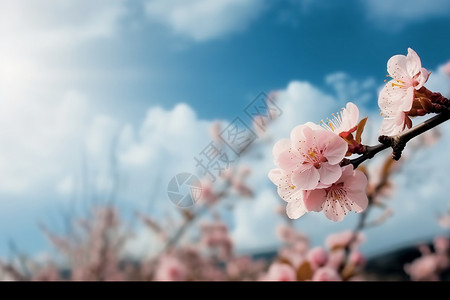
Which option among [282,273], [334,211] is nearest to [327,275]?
[282,273]

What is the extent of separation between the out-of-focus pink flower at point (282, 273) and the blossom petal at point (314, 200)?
2.86ft

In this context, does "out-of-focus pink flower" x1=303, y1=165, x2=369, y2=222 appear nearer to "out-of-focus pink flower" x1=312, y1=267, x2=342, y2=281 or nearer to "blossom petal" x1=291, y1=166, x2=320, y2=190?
"blossom petal" x1=291, y1=166, x2=320, y2=190

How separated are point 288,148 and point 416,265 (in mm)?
3002

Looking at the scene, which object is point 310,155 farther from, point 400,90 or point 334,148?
point 400,90

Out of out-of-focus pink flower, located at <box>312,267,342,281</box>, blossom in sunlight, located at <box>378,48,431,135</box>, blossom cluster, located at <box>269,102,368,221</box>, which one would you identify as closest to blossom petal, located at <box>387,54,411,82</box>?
blossom in sunlight, located at <box>378,48,431,135</box>

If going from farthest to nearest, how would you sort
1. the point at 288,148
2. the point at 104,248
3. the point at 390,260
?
the point at 390,260 < the point at 104,248 < the point at 288,148

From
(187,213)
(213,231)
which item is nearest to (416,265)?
(213,231)

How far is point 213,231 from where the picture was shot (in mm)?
3107

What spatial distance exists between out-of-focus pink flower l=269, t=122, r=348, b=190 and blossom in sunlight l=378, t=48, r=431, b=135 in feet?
0.40

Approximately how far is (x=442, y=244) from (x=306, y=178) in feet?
11.2

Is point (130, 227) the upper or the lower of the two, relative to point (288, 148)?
upper
